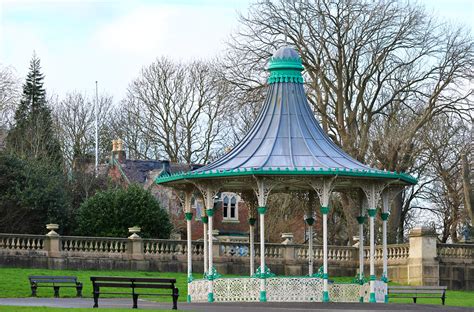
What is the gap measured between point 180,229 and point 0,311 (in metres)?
52.8

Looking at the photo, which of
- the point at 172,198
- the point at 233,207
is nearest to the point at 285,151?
the point at 172,198

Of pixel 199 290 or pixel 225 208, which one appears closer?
pixel 199 290

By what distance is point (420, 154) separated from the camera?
68.0m

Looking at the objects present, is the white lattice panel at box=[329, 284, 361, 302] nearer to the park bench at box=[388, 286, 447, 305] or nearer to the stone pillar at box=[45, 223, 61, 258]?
the park bench at box=[388, 286, 447, 305]

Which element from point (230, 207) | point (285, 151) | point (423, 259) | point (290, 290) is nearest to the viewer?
point (290, 290)

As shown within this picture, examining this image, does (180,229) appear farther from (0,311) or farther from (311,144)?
(0,311)

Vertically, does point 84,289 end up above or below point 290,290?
below

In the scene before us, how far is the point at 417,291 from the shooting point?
44.2 metres

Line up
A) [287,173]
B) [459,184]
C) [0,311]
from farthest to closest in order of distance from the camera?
1. [459,184]
2. [287,173]
3. [0,311]

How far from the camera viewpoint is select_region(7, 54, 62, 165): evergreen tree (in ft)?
271

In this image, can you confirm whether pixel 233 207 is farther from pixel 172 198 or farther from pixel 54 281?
pixel 54 281

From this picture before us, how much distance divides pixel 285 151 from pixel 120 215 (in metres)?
24.2

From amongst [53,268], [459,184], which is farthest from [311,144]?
[459,184]

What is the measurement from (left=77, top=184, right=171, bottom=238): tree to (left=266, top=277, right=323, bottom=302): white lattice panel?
913 inches
